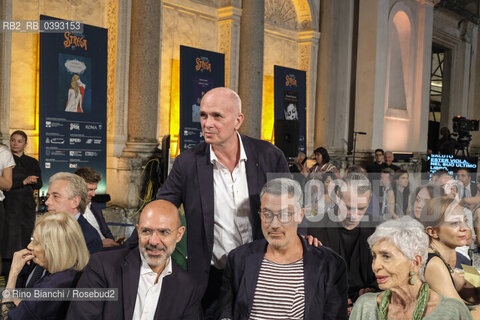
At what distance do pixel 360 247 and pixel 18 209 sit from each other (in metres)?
3.93

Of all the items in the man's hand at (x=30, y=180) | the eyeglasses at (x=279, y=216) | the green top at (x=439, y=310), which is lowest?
the green top at (x=439, y=310)

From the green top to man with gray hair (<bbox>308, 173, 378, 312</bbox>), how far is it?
85cm

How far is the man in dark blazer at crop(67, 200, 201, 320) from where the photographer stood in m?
2.46

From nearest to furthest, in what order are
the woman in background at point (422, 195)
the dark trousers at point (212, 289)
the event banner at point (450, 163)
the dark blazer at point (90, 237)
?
the dark trousers at point (212, 289) < the dark blazer at point (90, 237) < the woman in background at point (422, 195) < the event banner at point (450, 163)

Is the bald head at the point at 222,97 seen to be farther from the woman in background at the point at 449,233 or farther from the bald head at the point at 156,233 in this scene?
the woman in background at the point at 449,233

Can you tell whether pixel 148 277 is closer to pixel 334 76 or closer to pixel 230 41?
pixel 230 41

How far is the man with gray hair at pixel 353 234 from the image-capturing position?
328cm

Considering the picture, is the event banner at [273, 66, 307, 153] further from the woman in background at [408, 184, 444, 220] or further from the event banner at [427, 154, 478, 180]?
the woman in background at [408, 184, 444, 220]

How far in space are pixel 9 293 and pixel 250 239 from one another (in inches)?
53.3

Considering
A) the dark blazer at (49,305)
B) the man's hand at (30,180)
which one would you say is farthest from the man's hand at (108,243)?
the man's hand at (30,180)

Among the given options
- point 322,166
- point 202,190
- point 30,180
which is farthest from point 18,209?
point 322,166

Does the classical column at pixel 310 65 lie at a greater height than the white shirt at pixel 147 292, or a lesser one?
greater

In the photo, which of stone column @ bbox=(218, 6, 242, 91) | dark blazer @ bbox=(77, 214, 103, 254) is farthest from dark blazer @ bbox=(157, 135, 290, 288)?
stone column @ bbox=(218, 6, 242, 91)

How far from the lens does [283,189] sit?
2619 mm
